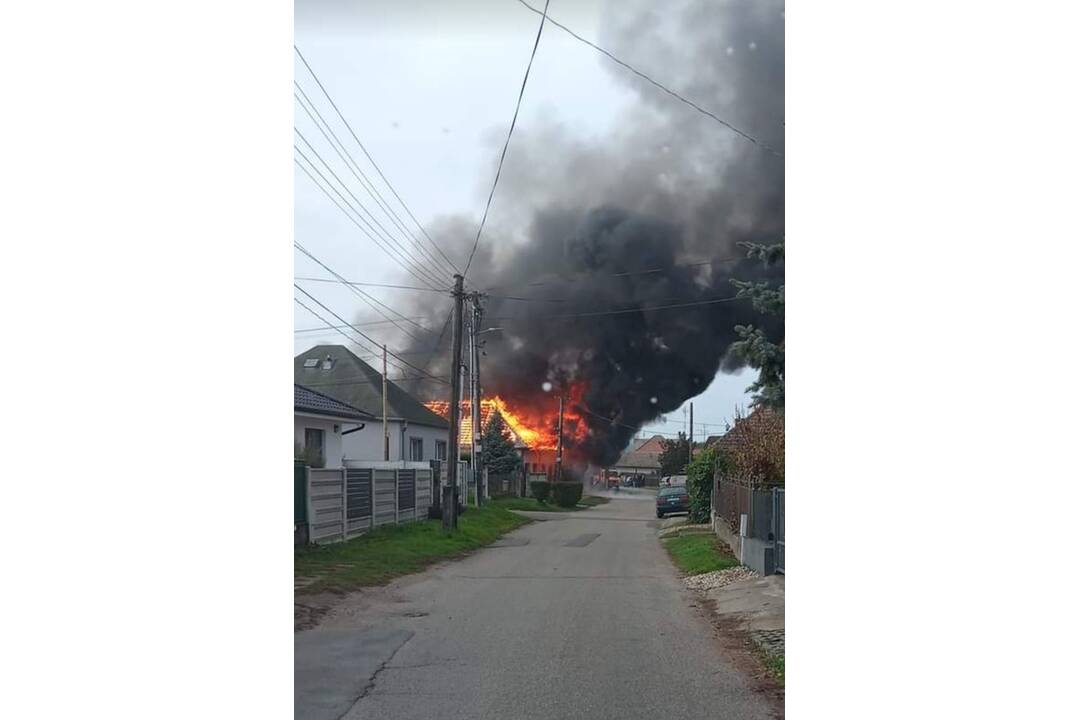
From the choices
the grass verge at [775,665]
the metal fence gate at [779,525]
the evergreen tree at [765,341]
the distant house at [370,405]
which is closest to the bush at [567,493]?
the distant house at [370,405]

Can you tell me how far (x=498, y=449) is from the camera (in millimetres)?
7594

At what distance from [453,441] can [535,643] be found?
2772mm

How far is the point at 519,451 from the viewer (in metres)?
7.32

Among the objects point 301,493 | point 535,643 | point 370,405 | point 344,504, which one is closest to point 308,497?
point 301,493

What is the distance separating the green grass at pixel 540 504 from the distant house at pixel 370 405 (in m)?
0.69

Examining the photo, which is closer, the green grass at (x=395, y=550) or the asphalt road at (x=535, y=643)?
the asphalt road at (x=535, y=643)

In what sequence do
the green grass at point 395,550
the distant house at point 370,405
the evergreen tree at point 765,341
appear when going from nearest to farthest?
1. the evergreen tree at point 765,341
2. the distant house at point 370,405
3. the green grass at point 395,550

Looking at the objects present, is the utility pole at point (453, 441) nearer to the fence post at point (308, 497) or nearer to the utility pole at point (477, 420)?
the utility pole at point (477, 420)

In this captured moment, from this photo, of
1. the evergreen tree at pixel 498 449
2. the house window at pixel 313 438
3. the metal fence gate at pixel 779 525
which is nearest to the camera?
the house window at pixel 313 438

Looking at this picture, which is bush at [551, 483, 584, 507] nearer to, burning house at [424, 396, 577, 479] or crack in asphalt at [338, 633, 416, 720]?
burning house at [424, 396, 577, 479]

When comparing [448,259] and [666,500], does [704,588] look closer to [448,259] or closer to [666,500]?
[666,500]

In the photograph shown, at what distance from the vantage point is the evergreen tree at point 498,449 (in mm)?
7312

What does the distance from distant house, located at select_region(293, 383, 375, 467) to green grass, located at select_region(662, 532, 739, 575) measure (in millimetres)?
2863

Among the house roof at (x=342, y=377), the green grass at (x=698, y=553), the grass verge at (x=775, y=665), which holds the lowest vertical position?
the green grass at (x=698, y=553)
